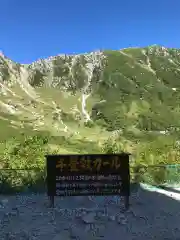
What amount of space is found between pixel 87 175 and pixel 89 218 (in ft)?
6.70

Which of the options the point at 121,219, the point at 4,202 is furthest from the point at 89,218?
the point at 4,202

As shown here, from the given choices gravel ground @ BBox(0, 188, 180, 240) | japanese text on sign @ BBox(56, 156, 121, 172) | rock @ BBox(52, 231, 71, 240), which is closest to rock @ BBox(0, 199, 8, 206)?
gravel ground @ BBox(0, 188, 180, 240)

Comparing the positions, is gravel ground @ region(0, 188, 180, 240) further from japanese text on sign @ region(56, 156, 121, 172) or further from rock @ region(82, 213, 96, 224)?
japanese text on sign @ region(56, 156, 121, 172)

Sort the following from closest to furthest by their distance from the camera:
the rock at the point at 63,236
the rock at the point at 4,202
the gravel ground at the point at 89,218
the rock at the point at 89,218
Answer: the rock at the point at 63,236 < the gravel ground at the point at 89,218 < the rock at the point at 89,218 < the rock at the point at 4,202

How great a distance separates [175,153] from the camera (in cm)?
3231

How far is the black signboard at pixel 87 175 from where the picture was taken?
16.6 m

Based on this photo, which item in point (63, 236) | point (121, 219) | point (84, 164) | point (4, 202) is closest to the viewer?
point (63, 236)

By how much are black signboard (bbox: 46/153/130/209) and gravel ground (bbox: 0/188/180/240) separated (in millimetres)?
703

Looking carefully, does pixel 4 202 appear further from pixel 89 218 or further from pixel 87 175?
pixel 89 218

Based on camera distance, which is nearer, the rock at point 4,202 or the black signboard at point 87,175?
the black signboard at point 87,175

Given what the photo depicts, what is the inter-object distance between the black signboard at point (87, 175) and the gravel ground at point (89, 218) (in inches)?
27.7

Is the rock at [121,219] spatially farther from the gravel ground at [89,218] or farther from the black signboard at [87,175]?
the black signboard at [87,175]

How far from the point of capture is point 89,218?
1530 centimetres

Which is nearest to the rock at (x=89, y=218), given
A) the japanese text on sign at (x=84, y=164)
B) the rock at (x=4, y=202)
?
the japanese text on sign at (x=84, y=164)
